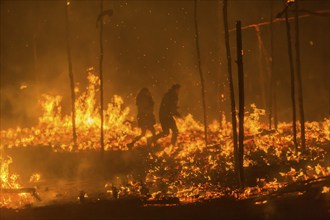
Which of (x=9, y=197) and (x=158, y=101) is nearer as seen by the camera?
(x=9, y=197)

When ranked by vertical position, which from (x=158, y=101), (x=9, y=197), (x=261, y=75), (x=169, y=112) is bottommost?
(x=9, y=197)

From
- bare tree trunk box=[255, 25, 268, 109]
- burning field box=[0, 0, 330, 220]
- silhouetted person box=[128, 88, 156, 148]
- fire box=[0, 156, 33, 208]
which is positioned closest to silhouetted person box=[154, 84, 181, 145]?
burning field box=[0, 0, 330, 220]

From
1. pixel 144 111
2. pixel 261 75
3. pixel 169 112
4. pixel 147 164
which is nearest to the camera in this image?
pixel 147 164

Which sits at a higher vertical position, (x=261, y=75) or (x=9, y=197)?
(x=261, y=75)

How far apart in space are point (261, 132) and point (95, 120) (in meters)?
6.69

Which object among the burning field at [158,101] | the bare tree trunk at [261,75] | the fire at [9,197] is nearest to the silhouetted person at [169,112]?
the burning field at [158,101]

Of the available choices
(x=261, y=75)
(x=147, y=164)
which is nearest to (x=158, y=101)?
(x=261, y=75)

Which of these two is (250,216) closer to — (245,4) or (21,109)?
(245,4)

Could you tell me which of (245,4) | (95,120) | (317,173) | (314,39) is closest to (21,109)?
(95,120)

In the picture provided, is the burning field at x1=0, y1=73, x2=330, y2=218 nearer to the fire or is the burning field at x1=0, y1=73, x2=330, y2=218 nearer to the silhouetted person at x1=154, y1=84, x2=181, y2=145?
the fire

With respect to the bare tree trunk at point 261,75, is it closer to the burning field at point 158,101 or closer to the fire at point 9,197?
the burning field at point 158,101

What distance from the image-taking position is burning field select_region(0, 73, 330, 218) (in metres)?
11.8

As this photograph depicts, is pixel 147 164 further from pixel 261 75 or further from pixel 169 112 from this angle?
pixel 261 75

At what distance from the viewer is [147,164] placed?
1594 centimetres
